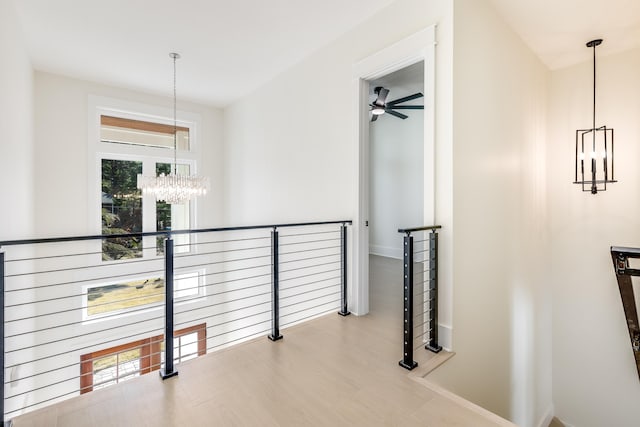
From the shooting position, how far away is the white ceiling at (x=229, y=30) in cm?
280

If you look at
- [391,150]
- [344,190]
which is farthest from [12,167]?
[391,150]

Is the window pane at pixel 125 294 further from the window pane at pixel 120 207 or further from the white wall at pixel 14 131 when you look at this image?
the white wall at pixel 14 131

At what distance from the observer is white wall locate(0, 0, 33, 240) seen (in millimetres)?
2668

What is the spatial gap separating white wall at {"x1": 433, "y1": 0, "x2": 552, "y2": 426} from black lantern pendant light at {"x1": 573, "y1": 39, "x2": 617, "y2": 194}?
38 cm

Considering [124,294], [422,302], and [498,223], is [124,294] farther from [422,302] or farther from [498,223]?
[498,223]

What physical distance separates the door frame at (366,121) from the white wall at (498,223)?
7.1 inches

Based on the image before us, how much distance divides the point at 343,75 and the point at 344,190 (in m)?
1.19

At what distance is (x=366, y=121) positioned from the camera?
3.09m

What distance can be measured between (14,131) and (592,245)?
6.33 m

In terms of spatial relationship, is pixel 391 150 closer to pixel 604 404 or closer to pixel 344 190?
pixel 344 190

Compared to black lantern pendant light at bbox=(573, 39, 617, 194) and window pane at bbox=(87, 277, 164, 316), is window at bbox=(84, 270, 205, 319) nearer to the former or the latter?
window pane at bbox=(87, 277, 164, 316)

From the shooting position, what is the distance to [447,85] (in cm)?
237

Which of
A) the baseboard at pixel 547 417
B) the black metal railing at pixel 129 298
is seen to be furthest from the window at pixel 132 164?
the baseboard at pixel 547 417

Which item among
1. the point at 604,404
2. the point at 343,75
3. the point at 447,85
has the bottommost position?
the point at 604,404
